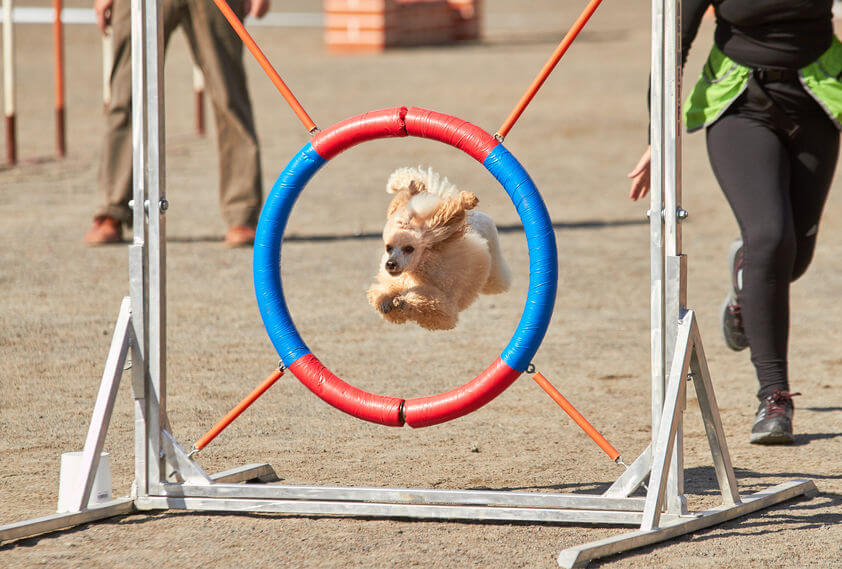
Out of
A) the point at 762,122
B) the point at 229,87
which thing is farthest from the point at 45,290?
the point at 762,122

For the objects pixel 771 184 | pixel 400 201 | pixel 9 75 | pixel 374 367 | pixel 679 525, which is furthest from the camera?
pixel 9 75

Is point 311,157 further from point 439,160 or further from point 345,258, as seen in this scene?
point 439,160

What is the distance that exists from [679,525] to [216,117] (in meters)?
5.72

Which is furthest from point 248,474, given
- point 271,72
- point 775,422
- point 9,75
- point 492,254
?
point 9,75

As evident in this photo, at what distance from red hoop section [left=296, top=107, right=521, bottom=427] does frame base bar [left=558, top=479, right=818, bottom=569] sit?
0.61 meters

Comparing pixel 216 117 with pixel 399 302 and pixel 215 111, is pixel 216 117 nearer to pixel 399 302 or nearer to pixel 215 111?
pixel 215 111

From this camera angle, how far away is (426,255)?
4.03 m

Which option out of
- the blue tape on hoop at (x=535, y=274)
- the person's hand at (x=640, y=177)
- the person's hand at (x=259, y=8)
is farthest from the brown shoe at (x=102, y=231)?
the blue tape on hoop at (x=535, y=274)

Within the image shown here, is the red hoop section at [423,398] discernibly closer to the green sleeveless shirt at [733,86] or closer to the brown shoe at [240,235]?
the green sleeveless shirt at [733,86]

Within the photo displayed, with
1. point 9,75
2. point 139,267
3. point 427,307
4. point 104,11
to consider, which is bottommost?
point 427,307

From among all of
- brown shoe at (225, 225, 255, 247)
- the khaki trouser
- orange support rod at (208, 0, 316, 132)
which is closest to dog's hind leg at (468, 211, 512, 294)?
orange support rod at (208, 0, 316, 132)

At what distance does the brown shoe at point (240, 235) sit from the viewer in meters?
8.69

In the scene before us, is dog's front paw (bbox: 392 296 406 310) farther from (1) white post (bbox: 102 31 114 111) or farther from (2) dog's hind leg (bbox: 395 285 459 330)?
(1) white post (bbox: 102 31 114 111)

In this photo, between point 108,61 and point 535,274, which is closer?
point 535,274
